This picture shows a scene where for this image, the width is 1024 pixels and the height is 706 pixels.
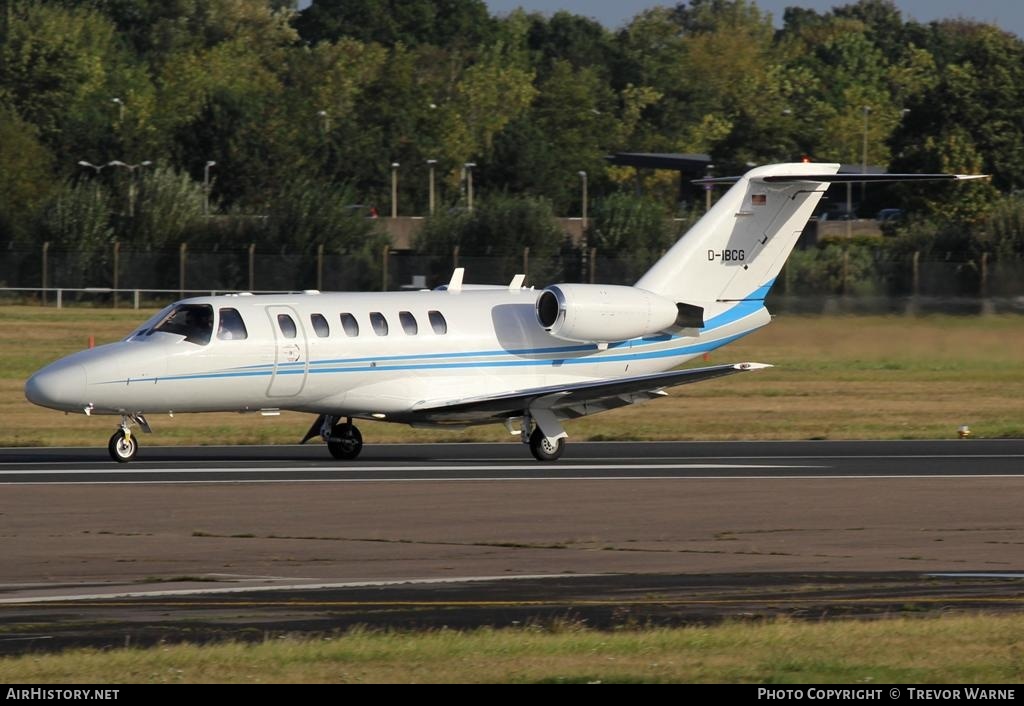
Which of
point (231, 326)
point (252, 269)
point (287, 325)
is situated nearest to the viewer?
point (231, 326)

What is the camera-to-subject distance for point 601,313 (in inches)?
1152

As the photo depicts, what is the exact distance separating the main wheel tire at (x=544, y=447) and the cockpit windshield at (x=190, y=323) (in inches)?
212

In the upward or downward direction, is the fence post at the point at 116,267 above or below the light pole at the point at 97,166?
below

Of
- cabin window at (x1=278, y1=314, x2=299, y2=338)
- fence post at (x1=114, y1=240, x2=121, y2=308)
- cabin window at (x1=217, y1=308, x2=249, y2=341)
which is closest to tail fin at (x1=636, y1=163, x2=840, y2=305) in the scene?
cabin window at (x1=278, y1=314, x2=299, y2=338)

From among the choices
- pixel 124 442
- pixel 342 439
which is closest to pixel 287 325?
pixel 342 439

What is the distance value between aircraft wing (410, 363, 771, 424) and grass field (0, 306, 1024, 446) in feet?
17.5

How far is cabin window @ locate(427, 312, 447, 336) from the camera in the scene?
2898 cm

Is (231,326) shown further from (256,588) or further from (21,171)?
(21,171)

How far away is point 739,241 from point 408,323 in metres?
6.08

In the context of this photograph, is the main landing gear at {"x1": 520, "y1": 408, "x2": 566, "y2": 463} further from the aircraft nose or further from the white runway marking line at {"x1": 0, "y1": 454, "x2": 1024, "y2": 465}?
the aircraft nose

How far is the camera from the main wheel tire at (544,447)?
2888cm

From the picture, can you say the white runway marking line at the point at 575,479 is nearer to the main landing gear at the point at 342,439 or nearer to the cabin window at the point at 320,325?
the cabin window at the point at 320,325

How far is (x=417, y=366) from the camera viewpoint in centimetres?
2866

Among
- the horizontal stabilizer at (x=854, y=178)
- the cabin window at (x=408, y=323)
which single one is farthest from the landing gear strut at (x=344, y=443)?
the horizontal stabilizer at (x=854, y=178)
